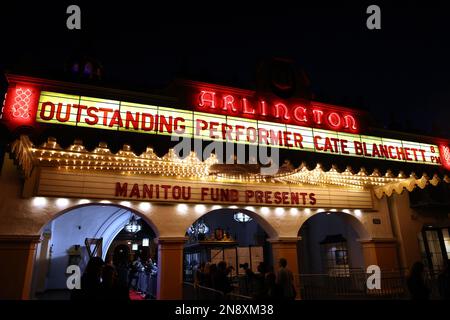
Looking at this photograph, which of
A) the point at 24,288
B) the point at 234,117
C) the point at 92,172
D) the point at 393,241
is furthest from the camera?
the point at 393,241

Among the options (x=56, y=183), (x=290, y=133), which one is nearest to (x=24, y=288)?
(x=56, y=183)

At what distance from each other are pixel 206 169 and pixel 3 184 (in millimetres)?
6013

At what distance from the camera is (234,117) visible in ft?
32.3

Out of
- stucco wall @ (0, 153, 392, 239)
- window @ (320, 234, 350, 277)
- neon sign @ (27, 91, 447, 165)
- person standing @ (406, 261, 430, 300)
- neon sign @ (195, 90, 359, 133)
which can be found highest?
neon sign @ (195, 90, 359, 133)

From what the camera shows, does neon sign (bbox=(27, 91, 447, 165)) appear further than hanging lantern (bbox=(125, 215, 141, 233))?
No

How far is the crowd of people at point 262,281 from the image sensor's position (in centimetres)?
717

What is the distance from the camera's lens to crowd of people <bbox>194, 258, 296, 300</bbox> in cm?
717

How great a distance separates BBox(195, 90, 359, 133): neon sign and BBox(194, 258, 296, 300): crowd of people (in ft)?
14.5

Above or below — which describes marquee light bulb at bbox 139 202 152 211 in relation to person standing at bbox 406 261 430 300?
above

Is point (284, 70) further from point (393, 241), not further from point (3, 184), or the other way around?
point (3, 184)

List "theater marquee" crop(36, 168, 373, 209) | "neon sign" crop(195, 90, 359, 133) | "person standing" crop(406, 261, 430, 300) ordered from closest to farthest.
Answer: "person standing" crop(406, 261, 430, 300)
"neon sign" crop(195, 90, 359, 133)
"theater marquee" crop(36, 168, 373, 209)

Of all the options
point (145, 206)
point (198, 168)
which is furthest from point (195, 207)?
point (145, 206)

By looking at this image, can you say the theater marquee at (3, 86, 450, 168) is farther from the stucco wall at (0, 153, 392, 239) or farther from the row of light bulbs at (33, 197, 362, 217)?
the row of light bulbs at (33, 197, 362, 217)

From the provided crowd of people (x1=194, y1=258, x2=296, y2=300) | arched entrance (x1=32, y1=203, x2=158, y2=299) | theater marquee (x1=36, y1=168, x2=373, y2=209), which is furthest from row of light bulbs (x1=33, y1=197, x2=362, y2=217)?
arched entrance (x1=32, y1=203, x2=158, y2=299)
